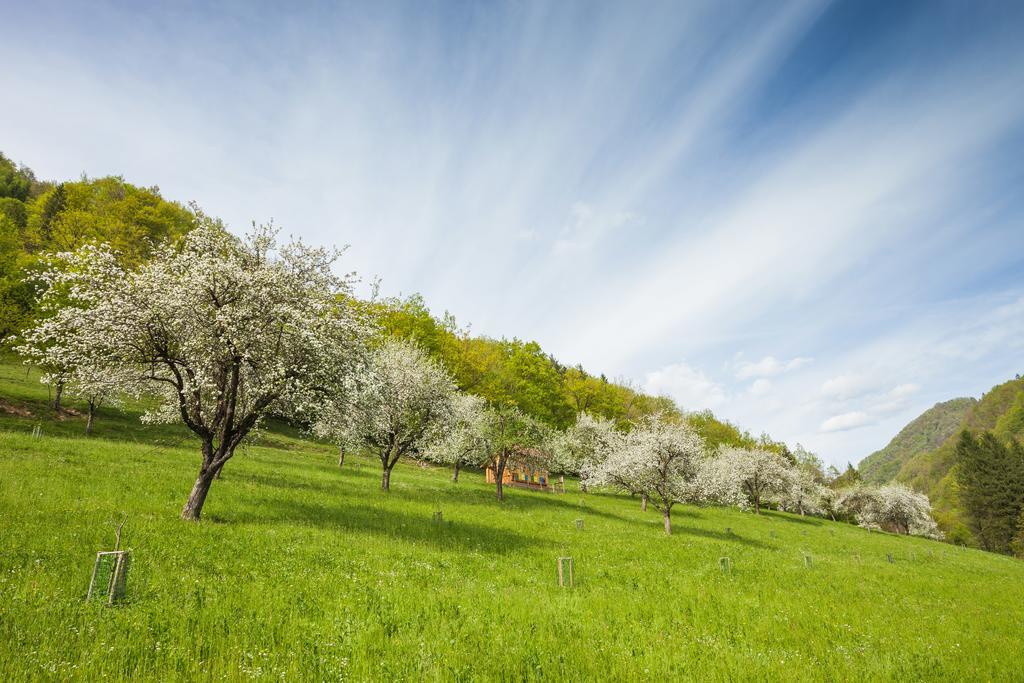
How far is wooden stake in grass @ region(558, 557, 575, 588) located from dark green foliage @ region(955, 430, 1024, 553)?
114363 mm

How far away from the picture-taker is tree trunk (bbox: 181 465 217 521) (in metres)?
15.6

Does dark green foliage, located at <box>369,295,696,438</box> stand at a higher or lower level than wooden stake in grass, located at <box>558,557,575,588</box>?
higher

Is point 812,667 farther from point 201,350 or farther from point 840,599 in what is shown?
point 201,350

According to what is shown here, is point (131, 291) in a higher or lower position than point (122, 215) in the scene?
lower

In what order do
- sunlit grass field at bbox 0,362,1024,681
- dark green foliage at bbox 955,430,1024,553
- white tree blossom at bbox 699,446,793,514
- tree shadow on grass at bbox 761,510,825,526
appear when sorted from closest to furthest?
1. sunlit grass field at bbox 0,362,1024,681
2. tree shadow on grass at bbox 761,510,825,526
3. white tree blossom at bbox 699,446,793,514
4. dark green foliage at bbox 955,430,1024,553

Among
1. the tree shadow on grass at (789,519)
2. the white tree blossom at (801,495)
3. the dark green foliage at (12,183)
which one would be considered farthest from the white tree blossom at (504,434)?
the dark green foliage at (12,183)

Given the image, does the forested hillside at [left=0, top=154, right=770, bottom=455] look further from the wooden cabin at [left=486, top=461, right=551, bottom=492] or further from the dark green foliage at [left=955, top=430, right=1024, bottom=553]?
the dark green foliage at [left=955, top=430, right=1024, bottom=553]

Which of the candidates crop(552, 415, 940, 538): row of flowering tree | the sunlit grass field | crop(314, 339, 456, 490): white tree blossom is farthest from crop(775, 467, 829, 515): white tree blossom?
crop(314, 339, 456, 490): white tree blossom

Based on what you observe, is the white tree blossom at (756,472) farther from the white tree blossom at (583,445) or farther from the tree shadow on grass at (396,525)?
the tree shadow on grass at (396,525)

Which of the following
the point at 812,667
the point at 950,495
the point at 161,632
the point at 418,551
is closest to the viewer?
the point at 161,632

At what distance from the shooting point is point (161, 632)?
731 centimetres

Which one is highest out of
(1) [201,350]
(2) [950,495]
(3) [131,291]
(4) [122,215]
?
(4) [122,215]

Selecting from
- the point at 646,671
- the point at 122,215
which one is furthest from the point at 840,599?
the point at 122,215

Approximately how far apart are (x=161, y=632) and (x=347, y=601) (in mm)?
3349
